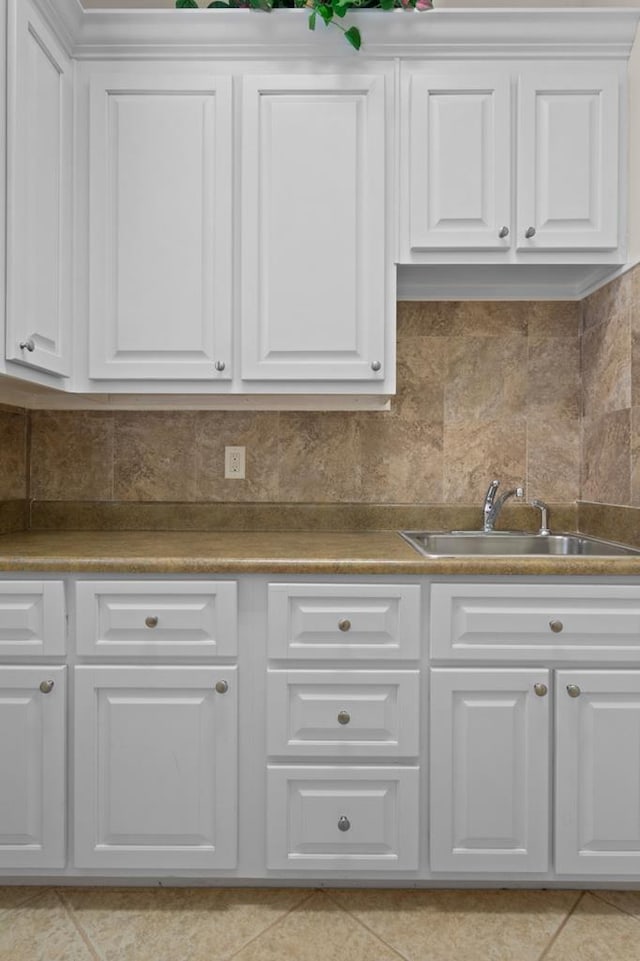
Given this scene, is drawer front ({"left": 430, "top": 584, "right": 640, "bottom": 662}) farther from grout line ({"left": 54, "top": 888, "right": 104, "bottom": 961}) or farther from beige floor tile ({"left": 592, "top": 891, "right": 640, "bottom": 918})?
grout line ({"left": 54, "top": 888, "right": 104, "bottom": 961})

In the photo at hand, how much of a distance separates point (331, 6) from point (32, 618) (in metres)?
1.88

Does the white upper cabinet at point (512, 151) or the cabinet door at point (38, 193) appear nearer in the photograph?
the cabinet door at point (38, 193)

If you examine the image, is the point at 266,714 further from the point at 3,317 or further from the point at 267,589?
the point at 3,317

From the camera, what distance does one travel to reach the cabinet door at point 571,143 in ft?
5.64

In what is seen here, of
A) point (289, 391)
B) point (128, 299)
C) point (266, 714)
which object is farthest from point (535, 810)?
point (128, 299)

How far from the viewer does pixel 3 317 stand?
4.70 feet

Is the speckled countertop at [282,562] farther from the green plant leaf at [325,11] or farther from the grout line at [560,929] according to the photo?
the green plant leaf at [325,11]

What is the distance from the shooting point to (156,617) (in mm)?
1487

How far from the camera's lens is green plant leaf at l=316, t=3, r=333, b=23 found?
5.34 feet

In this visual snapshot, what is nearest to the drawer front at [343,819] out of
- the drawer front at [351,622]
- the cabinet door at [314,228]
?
the drawer front at [351,622]

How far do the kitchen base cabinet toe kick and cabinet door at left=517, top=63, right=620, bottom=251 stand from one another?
1.11 meters

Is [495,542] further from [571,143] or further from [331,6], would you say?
[331,6]

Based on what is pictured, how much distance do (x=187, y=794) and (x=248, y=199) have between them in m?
1.68

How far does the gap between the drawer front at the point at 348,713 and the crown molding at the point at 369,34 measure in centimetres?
179
